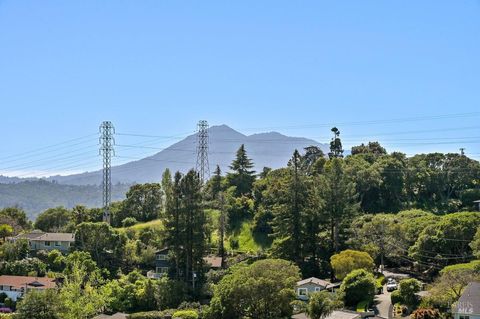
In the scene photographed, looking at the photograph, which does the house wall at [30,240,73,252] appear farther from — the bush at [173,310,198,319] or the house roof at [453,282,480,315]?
the house roof at [453,282,480,315]

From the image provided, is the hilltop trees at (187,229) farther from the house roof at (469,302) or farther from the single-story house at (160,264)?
the house roof at (469,302)

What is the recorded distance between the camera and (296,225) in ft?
145

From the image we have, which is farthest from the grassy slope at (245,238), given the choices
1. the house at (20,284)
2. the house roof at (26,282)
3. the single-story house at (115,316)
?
the single-story house at (115,316)

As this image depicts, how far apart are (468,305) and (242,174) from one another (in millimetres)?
36205

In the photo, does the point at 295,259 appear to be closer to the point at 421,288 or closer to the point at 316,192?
the point at 316,192

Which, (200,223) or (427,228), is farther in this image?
(200,223)

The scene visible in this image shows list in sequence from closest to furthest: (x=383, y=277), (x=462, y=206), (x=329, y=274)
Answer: (x=383, y=277) < (x=329, y=274) < (x=462, y=206)

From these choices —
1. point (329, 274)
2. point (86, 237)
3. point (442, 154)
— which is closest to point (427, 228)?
point (329, 274)

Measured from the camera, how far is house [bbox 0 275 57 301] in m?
42.2

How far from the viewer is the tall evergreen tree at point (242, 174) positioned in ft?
202

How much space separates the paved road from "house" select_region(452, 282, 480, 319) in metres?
4.32

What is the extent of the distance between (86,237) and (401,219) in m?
24.9

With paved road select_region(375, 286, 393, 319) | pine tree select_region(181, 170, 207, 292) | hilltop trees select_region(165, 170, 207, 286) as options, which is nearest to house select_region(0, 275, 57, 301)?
hilltop trees select_region(165, 170, 207, 286)

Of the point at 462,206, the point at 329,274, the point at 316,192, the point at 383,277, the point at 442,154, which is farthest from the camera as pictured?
the point at 442,154
